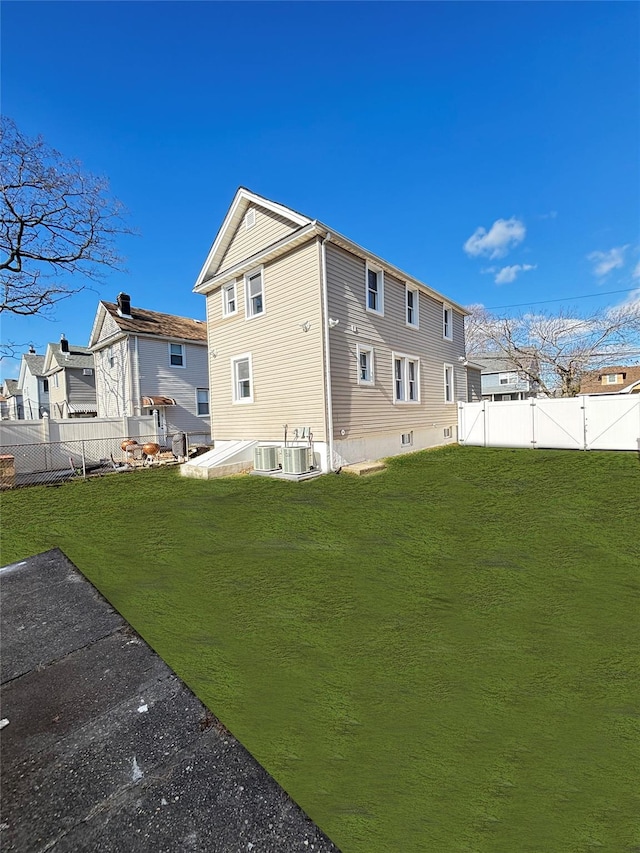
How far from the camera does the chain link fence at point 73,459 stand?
11.4 metres

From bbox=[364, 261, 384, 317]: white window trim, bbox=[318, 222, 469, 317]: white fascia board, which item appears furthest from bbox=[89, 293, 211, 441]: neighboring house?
bbox=[318, 222, 469, 317]: white fascia board

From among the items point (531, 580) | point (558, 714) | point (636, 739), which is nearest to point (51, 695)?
point (558, 714)

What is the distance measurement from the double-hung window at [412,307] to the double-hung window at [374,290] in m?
1.88

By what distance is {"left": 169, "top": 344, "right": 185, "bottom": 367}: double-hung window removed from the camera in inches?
804

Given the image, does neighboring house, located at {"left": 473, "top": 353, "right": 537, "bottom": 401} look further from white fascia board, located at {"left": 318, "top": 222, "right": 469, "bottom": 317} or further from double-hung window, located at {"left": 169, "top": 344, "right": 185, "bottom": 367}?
double-hung window, located at {"left": 169, "top": 344, "right": 185, "bottom": 367}

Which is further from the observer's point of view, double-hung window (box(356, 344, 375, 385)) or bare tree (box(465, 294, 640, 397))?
bare tree (box(465, 294, 640, 397))

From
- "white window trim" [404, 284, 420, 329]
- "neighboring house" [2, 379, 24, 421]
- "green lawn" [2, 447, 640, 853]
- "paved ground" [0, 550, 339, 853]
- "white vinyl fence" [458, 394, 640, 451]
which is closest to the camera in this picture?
"paved ground" [0, 550, 339, 853]

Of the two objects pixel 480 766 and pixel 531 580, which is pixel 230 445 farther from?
pixel 480 766

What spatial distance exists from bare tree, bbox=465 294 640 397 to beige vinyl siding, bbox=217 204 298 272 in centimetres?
2100

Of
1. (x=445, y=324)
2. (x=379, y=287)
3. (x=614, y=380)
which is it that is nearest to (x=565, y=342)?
(x=445, y=324)

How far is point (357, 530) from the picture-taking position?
Result: 5.96 m

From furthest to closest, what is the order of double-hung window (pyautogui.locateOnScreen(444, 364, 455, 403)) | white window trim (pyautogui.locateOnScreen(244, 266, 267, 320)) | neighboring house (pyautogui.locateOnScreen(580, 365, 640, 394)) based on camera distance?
neighboring house (pyautogui.locateOnScreen(580, 365, 640, 394)), double-hung window (pyautogui.locateOnScreen(444, 364, 455, 403)), white window trim (pyautogui.locateOnScreen(244, 266, 267, 320))

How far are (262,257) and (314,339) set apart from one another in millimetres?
3329

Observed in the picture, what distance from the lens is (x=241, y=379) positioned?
42.2 ft
